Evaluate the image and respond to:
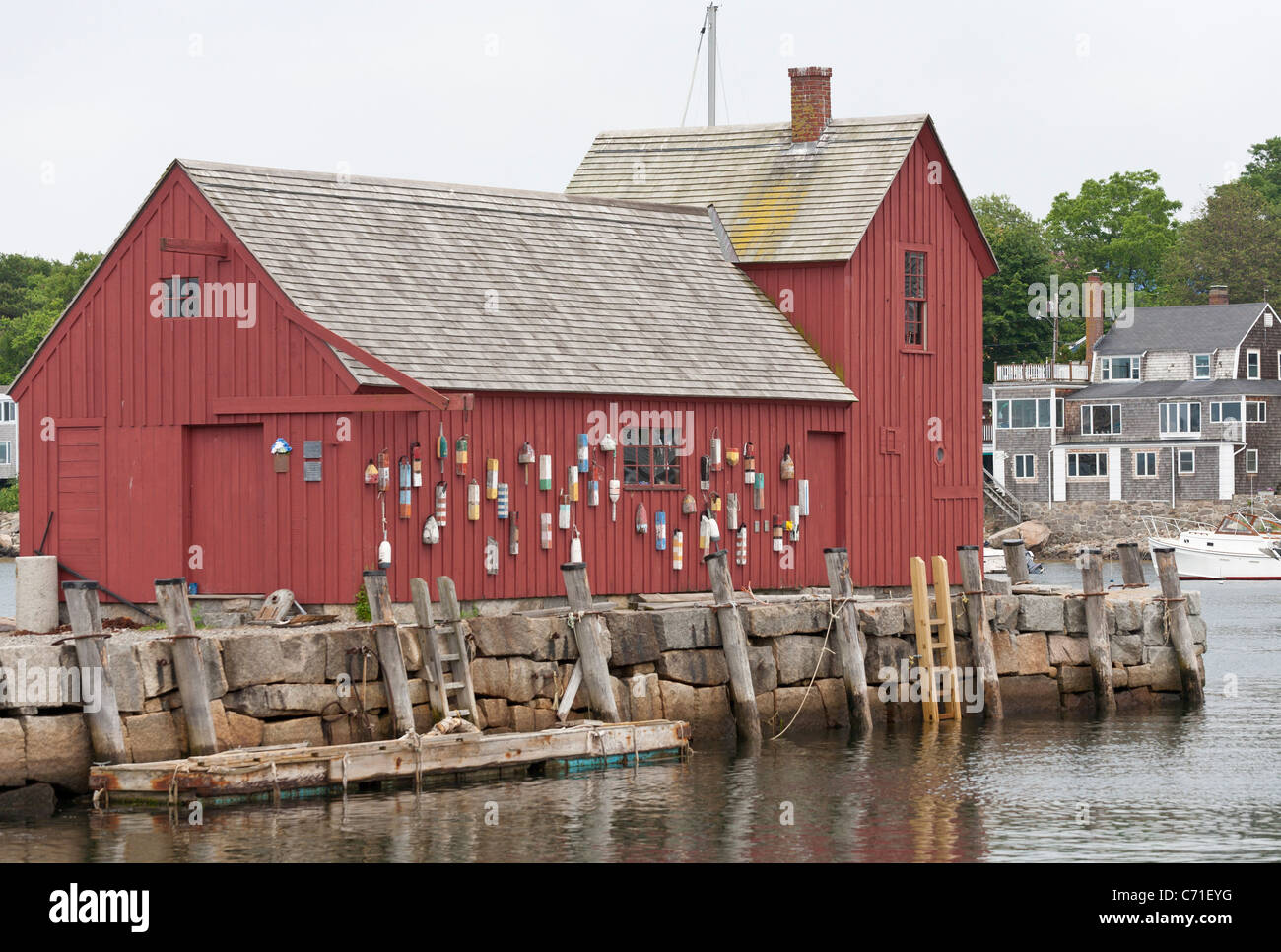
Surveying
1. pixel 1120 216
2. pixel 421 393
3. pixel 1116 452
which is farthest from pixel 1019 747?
pixel 1120 216

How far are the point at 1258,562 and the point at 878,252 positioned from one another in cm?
4452

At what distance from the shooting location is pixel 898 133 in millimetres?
31953

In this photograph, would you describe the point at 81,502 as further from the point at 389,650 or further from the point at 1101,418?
the point at 1101,418

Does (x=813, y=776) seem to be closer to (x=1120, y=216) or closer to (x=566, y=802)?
(x=566, y=802)

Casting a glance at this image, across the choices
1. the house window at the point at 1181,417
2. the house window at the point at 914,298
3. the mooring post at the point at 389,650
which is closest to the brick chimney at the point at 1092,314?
the house window at the point at 1181,417

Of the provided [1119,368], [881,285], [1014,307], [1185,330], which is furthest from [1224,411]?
[881,285]

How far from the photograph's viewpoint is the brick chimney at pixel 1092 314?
85.1 meters

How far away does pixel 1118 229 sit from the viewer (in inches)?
4296

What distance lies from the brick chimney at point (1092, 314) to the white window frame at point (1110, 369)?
17.7 inches

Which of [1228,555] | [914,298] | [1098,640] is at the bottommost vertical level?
[1098,640]

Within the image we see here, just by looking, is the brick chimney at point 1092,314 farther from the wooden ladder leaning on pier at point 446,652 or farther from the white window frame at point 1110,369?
the wooden ladder leaning on pier at point 446,652

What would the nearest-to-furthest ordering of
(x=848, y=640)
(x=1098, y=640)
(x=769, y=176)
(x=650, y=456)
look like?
1. (x=848, y=640)
2. (x=650, y=456)
3. (x=1098, y=640)
4. (x=769, y=176)

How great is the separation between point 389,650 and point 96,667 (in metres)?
3.28

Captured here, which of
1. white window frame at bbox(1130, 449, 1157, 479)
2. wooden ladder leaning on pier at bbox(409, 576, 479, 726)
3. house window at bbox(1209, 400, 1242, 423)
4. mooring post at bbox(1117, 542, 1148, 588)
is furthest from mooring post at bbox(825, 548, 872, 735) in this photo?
house window at bbox(1209, 400, 1242, 423)
